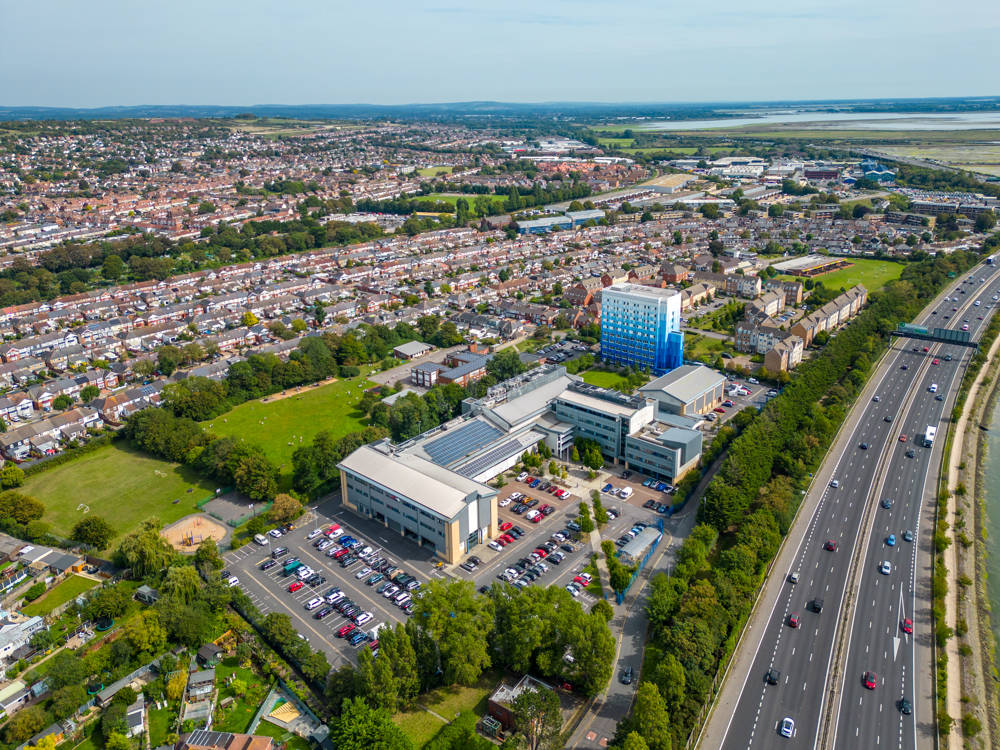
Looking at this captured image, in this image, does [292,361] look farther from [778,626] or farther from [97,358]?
[778,626]

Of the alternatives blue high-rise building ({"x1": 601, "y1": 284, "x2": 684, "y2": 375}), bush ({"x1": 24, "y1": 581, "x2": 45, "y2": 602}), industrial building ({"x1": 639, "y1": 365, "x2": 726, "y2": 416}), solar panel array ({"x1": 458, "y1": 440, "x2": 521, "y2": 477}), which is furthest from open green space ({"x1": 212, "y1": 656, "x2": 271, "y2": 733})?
blue high-rise building ({"x1": 601, "y1": 284, "x2": 684, "y2": 375})

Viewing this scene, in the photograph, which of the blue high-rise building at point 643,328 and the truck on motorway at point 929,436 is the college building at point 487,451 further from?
the truck on motorway at point 929,436

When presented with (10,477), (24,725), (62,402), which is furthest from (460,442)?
(62,402)

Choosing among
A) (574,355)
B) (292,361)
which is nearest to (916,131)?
(574,355)

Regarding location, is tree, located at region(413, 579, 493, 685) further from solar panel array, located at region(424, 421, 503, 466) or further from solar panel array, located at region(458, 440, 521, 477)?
solar panel array, located at region(424, 421, 503, 466)

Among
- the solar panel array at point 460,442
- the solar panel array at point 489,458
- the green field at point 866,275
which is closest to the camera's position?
the solar panel array at point 489,458

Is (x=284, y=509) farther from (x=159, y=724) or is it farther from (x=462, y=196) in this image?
(x=462, y=196)

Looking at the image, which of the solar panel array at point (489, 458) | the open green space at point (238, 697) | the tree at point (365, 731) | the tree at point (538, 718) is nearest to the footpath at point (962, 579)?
the tree at point (538, 718)
